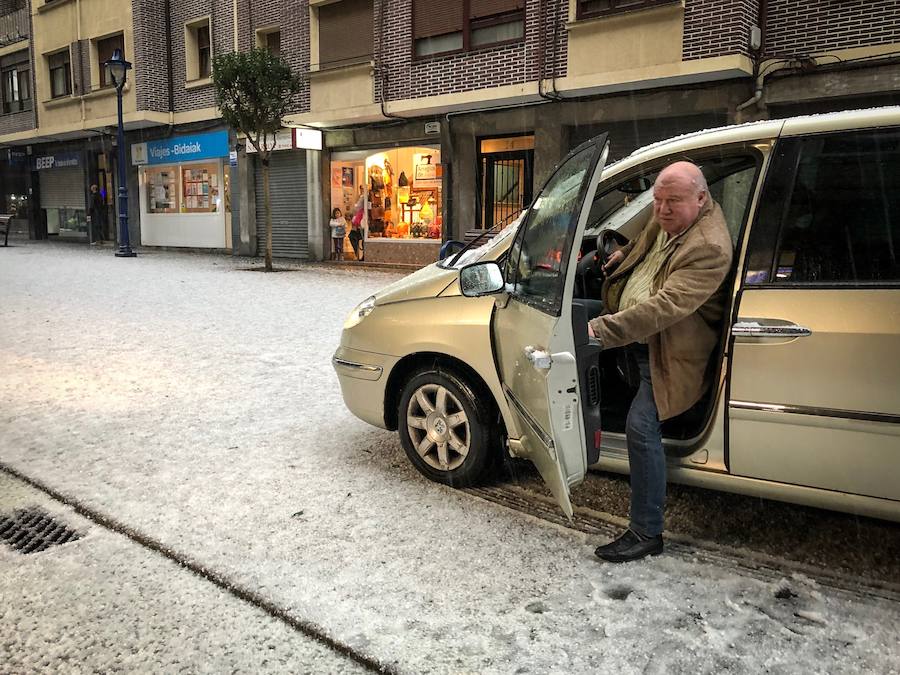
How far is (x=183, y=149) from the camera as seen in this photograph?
24609 mm

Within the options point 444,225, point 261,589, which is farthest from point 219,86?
point 261,589

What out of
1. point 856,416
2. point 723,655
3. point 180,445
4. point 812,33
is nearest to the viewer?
point 723,655

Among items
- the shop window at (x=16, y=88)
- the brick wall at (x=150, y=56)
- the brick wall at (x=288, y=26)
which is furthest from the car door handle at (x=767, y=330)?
the shop window at (x=16, y=88)

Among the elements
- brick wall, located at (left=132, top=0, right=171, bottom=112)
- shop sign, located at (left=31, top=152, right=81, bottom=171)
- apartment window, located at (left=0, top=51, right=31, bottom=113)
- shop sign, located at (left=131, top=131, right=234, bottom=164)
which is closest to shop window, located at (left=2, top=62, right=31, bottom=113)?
apartment window, located at (left=0, top=51, right=31, bottom=113)

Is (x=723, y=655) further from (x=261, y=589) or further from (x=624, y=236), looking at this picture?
(x=624, y=236)

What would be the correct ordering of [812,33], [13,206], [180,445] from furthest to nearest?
[13,206] → [812,33] → [180,445]

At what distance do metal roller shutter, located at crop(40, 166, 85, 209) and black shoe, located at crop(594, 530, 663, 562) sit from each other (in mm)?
32168

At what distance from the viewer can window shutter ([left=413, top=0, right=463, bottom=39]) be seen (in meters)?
16.5

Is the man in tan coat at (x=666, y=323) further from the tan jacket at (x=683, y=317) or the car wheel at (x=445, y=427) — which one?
the car wheel at (x=445, y=427)

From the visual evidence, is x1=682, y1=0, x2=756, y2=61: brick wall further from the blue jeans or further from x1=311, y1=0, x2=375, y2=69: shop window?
the blue jeans

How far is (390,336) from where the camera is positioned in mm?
3949

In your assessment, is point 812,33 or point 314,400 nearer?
point 314,400

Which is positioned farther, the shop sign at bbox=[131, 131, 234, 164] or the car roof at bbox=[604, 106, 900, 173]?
the shop sign at bbox=[131, 131, 234, 164]

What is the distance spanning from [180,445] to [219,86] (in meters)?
14.4
